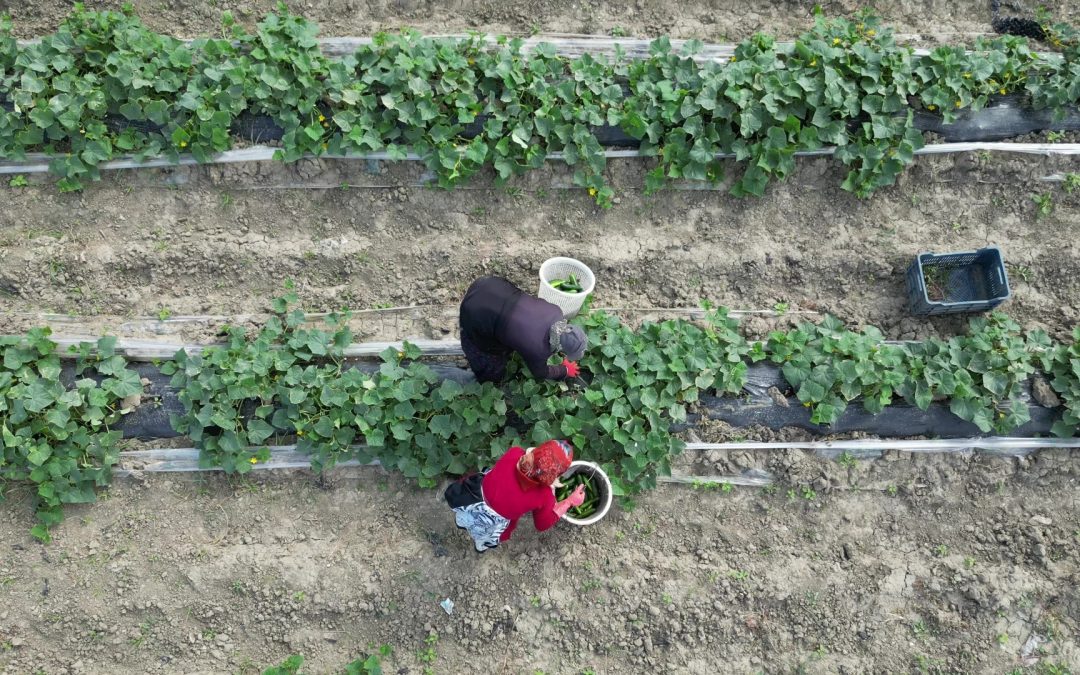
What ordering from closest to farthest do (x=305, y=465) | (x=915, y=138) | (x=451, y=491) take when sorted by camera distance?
1. (x=451, y=491)
2. (x=305, y=465)
3. (x=915, y=138)

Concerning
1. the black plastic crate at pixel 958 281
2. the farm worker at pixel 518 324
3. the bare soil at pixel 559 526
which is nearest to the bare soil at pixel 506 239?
the bare soil at pixel 559 526

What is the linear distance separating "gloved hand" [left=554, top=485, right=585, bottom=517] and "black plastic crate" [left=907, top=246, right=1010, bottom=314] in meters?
2.54

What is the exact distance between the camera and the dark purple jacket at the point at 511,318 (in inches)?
143

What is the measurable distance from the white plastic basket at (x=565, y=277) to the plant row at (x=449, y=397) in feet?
0.57

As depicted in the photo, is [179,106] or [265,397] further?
[179,106]

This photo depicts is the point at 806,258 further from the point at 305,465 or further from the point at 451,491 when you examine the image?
the point at 305,465

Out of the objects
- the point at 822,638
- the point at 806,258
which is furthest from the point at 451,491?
the point at 806,258

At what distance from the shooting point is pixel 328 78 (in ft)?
16.3

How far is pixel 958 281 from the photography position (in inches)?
193

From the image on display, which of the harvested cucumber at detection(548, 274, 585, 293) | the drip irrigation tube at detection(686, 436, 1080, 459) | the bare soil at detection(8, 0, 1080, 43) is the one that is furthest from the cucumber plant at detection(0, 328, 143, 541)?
the drip irrigation tube at detection(686, 436, 1080, 459)

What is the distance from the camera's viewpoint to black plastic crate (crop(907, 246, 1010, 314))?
4.62 metres

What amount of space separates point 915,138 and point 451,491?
12.7ft

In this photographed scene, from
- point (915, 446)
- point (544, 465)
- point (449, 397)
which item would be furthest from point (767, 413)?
point (449, 397)

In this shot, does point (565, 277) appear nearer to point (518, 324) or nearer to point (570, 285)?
point (570, 285)
